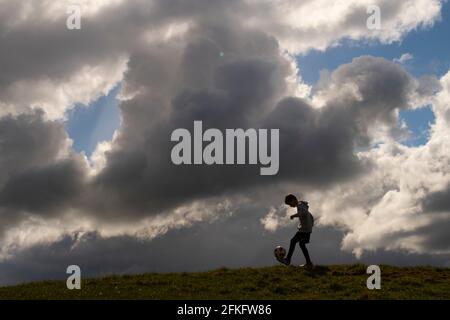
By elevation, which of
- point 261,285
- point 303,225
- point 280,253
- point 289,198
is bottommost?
point 261,285

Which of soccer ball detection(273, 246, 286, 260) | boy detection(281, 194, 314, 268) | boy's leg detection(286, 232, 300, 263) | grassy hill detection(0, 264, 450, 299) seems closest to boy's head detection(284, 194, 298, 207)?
boy detection(281, 194, 314, 268)

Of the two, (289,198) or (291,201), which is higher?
(289,198)

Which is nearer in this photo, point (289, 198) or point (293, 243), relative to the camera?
point (293, 243)

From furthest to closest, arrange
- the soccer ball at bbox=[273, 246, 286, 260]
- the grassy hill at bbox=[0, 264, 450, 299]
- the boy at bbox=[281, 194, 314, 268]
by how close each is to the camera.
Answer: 1. the soccer ball at bbox=[273, 246, 286, 260]
2. the boy at bbox=[281, 194, 314, 268]
3. the grassy hill at bbox=[0, 264, 450, 299]

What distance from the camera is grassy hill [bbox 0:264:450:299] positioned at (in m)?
23.5

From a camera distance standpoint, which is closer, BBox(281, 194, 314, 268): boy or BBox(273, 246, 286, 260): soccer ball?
BBox(281, 194, 314, 268): boy

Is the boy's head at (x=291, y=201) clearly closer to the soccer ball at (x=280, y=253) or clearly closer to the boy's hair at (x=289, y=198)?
the boy's hair at (x=289, y=198)

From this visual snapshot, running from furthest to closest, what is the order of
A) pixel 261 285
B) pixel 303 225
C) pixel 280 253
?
pixel 280 253, pixel 303 225, pixel 261 285

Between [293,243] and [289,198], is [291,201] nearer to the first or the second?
[289,198]

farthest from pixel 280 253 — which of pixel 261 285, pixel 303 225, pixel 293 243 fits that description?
pixel 261 285

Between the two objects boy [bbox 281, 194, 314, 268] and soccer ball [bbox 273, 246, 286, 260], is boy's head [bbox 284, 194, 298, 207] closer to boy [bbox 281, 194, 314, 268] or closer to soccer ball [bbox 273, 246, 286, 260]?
boy [bbox 281, 194, 314, 268]

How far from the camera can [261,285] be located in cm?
2542

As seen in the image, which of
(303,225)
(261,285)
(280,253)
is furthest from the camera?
(280,253)
